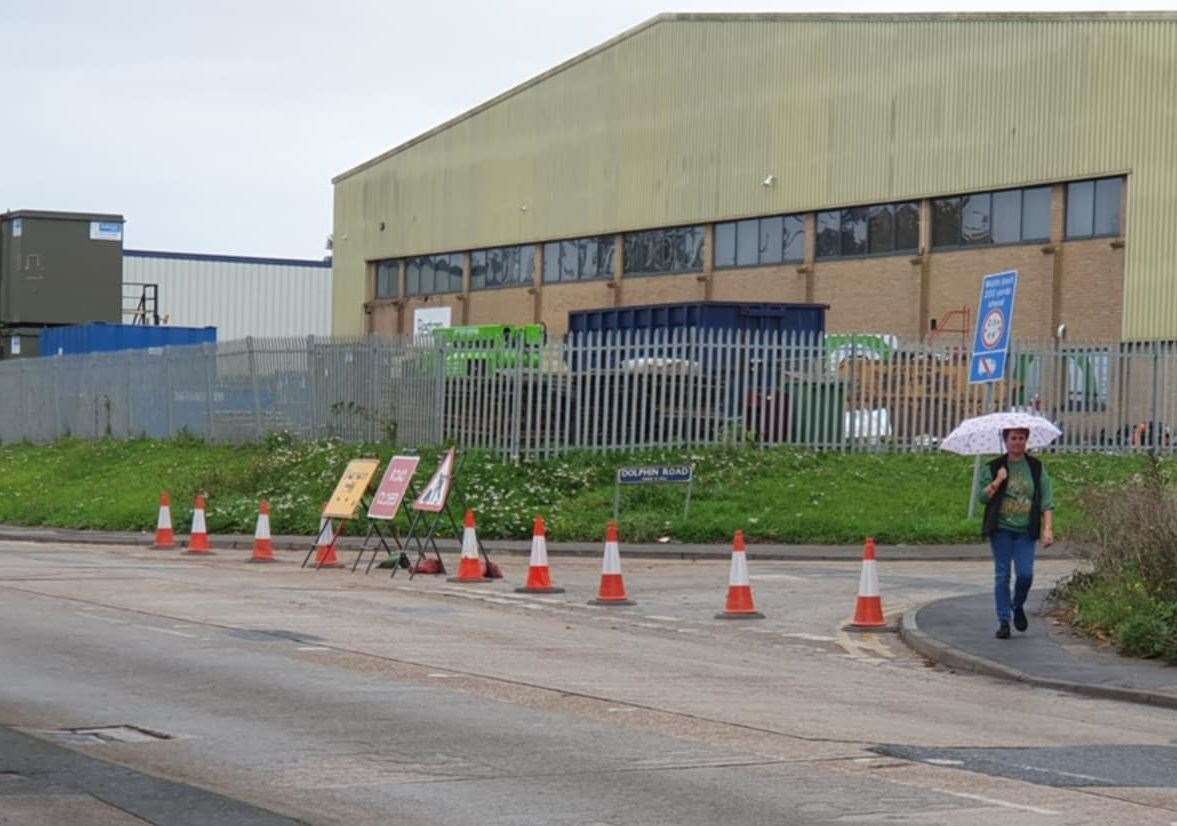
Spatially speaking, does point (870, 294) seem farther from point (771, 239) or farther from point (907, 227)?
point (771, 239)

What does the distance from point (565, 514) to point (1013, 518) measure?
44.5ft

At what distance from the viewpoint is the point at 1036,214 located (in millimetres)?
46344

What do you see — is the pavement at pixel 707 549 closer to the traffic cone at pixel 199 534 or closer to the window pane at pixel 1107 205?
the traffic cone at pixel 199 534

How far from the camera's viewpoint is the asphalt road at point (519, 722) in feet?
29.1

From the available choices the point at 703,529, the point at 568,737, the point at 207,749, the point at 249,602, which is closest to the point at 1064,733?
the point at 568,737

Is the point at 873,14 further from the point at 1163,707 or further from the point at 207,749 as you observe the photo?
the point at 207,749

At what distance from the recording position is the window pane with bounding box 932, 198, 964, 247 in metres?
48.4

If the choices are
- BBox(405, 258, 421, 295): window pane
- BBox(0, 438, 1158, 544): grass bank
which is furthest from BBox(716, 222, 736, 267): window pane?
BBox(0, 438, 1158, 544): grass bank

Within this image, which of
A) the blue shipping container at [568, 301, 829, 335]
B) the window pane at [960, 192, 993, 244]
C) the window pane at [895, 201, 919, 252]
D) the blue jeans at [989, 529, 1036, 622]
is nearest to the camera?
the blue jeans at [989, 529, 1036, 622]

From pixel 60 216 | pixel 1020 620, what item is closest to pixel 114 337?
pixel 60 216

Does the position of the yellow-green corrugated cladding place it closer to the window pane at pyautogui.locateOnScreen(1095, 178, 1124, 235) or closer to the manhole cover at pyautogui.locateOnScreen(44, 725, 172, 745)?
the window pane at pyautogui.locateOnScreen(1095, 178, 1124, 235)

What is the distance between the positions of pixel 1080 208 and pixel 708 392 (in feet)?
51.7

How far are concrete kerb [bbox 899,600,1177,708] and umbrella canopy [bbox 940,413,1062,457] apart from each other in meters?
1.60

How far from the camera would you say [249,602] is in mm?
19188
